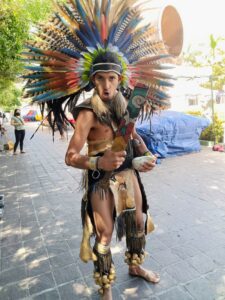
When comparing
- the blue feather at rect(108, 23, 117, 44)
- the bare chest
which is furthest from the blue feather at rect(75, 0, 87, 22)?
the bare chest

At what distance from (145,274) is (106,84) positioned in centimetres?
187

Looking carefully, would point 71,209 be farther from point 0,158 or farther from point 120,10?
point 0,158

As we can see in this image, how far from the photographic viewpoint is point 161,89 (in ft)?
8.15

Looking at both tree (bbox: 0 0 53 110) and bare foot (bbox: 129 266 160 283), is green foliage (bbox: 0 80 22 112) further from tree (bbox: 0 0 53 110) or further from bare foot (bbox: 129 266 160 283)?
bare foot (bbox: 129 266 160 283)

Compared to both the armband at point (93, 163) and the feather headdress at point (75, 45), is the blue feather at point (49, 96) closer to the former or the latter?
the feather headdress at point (75, 45)

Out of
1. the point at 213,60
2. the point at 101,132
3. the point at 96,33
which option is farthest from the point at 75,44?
the point at 213,60

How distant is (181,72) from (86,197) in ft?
51.0

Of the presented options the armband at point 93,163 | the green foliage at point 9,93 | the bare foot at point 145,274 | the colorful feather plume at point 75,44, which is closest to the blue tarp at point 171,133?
the bare foot at point 145,274

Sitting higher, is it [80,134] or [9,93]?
[9,93]

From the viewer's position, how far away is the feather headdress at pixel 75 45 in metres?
2.14

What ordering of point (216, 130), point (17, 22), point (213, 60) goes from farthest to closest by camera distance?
point (213, 60) → point (216, 130) → point (17, 22)

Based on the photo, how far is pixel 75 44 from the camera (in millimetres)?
2184

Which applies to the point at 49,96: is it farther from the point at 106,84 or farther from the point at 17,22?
the point at 17,22

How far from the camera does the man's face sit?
206 cm
